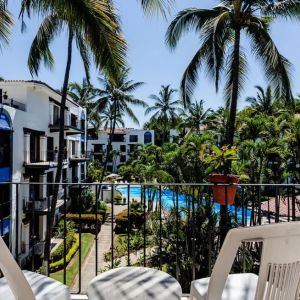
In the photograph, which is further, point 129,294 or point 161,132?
point 161,132

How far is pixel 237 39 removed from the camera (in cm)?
1128

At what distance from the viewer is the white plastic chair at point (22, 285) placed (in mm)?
1415

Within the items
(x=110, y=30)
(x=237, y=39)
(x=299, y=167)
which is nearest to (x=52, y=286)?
(x=110, y=30)

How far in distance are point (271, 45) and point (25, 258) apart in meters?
14.0

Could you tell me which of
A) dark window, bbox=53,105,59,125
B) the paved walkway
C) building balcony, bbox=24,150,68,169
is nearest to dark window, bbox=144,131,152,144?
dark window, bbox=53,105,59,125

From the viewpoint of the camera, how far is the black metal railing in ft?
10.5

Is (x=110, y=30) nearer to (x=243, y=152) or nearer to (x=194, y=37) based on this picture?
(x=194, y=37)

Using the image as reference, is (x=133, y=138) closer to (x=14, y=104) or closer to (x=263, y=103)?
(x=263, y=103)

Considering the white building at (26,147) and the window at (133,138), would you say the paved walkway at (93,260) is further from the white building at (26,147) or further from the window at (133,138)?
the window at (133,138)

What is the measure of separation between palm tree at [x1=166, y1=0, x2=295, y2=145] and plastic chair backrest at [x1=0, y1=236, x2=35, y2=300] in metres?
10.4

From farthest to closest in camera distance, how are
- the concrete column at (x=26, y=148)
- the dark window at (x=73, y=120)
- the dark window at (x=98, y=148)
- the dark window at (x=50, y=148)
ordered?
the dark window at (x=98, y=148) → the dark window at (x=73, y=120) → the dark window at (x=50, y=148) → the concrete column at (x=26, y=148)

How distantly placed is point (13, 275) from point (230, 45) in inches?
481

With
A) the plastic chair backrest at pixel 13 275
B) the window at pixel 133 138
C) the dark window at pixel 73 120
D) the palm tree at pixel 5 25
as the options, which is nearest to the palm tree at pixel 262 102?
the dark window at pixel 73 120

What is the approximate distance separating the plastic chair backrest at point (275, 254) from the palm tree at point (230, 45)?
10.1 metres
